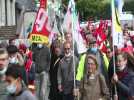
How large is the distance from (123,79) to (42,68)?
552cm

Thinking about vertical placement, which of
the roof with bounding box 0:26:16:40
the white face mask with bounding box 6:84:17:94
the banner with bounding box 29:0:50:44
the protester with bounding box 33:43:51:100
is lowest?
the protester with bounding box 33:43:51:100

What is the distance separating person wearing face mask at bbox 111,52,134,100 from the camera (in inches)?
397

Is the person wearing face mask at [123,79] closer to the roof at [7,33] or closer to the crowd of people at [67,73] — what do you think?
the crowd of people at [67,73]

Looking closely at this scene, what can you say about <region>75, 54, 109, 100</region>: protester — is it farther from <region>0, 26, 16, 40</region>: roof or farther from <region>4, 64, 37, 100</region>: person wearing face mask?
<region>0, 26, 16, 40</region>: roof

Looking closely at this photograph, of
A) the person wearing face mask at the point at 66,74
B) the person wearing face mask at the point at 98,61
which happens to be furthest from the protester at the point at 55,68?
the person wearing face mask at the point at 98,61

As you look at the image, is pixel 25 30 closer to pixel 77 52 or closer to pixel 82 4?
pixel 77 52

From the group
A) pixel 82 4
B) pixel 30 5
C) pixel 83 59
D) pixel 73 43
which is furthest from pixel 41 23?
pixel 82 4

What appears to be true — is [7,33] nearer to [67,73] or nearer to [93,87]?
[67,73]

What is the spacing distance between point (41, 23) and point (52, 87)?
1.59 metres

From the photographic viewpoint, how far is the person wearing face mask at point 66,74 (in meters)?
12.8

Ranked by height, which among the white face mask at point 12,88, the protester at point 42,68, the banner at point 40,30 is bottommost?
the protester at point 42,68

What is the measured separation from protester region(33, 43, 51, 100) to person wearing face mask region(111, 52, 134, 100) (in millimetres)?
5055

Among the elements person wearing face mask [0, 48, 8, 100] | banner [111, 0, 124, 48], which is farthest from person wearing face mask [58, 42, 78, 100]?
person wearing face mask [0, 48, 8, 100]

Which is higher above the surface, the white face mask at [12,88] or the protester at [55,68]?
the white face mask at [12,88]
